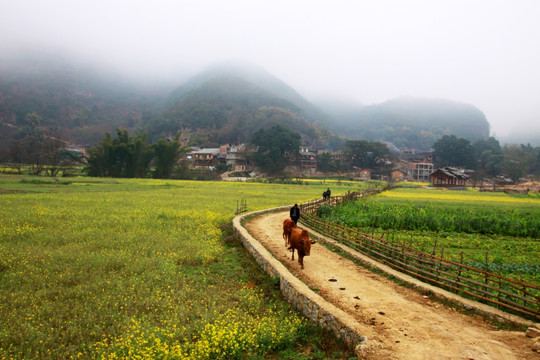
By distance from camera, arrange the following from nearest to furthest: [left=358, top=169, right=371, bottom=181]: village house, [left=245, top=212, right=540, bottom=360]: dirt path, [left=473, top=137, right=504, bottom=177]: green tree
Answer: [left=245, top=212, right=540, bottom=360]: dirt path, [left=358, top=169, right=371, bottom=181]: village house, [left=473, top=137, right=504, bottom=177]: green tree

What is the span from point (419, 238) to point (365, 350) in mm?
13508

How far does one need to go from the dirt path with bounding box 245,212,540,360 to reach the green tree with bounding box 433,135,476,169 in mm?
116781

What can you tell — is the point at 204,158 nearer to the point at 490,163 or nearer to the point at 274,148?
the point at 274,148

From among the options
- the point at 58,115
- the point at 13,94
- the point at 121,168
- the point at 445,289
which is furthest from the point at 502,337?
the point at 13,94

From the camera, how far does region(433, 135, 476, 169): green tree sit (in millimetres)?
109500

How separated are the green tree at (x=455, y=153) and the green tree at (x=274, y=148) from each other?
179 ft

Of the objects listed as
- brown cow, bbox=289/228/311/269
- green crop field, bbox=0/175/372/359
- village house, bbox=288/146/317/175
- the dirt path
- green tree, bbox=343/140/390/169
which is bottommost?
green crop field, bbox=0/175/372/359

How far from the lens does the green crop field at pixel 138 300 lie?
6.61m

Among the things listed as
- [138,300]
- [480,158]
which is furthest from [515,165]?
[138,300]

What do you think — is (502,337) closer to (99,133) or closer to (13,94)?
(99,133)

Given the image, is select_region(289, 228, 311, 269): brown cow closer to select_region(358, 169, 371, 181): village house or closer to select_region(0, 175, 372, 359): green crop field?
select_region(0, 175, 372, 359): green crop field

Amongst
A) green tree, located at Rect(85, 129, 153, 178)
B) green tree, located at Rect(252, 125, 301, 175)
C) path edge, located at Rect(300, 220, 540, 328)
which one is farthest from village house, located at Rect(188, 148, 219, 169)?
path edge, located at Rect(300, 220, 540, 328)

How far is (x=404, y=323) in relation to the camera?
7.07 meters

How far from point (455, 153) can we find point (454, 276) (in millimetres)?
118459
